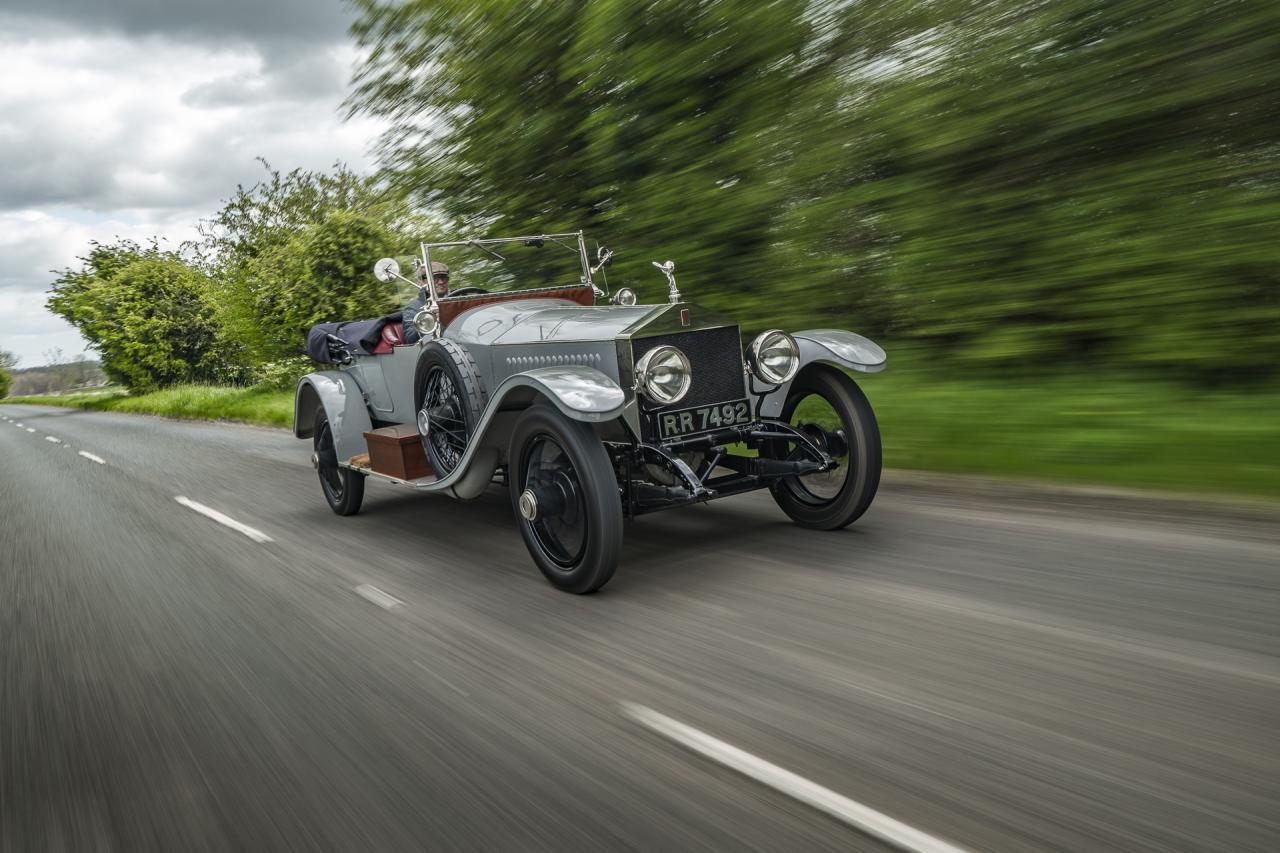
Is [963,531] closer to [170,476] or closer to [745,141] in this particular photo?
[745,141]

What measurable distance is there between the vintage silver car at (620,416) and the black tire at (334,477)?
0.84 m

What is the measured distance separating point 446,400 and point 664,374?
1.73 m

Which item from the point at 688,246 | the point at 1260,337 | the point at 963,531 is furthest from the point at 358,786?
the point at 688,246

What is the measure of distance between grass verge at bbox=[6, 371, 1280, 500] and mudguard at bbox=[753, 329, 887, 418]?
1642 millimetres

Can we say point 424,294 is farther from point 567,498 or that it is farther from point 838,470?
point 838,470

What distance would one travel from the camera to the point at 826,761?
2295 millimetres

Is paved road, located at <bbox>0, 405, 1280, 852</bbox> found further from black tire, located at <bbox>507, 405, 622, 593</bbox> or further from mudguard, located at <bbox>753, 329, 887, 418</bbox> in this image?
mudguard, located at <bbox>753, 329, 887, 418</bbox>

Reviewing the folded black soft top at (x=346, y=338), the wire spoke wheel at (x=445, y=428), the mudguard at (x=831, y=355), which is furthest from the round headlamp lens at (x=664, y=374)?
the folded black soft top at (x=346, y=338)

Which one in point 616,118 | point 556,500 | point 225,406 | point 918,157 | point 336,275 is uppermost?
point 616,118

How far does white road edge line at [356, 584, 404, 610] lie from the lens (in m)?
4.01

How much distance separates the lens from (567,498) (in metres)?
3.88

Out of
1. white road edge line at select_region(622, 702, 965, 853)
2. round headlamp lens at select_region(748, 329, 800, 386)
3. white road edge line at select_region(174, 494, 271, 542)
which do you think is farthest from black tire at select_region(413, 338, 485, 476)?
white road edge line at select_region(622, 702, 965, 853)

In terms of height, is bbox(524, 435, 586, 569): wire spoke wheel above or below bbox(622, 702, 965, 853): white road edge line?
above

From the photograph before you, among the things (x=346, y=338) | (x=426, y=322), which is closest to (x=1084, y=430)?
(x=426, y=322)
